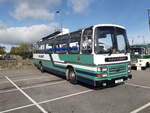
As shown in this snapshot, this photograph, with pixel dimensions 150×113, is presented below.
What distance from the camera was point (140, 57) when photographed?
13625mm

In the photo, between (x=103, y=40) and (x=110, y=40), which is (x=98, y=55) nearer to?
(x=103, y=40)

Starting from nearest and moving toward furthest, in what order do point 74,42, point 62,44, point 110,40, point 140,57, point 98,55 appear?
point 98,55 < point 110,40 < point 74,42 < point 62,44 < point 140,57

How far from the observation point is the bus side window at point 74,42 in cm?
718

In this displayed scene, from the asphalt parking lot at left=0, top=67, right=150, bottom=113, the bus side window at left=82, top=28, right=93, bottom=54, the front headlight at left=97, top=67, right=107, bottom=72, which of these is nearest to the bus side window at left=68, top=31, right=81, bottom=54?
the bus side window at left=82, top=28, right=93, bottom=54

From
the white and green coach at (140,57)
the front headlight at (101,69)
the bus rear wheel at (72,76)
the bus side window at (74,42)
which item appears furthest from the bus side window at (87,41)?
the white and green coach at (140,57)

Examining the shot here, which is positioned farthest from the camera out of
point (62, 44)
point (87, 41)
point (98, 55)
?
point (62, 44)

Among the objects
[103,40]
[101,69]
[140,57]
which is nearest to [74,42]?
[103,40]

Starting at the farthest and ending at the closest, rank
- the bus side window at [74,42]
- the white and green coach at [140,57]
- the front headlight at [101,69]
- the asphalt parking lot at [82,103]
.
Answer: the white and green coach at [140,57]
the bus side window at [74,42]
the front headlight at [101,69]
the asphalt parking lot at [82,103]

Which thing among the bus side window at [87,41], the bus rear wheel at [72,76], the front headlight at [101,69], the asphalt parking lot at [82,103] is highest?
the bus side window at [87,41]

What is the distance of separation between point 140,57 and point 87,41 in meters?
9.31

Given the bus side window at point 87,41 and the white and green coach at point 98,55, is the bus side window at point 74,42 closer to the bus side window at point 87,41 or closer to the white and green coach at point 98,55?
the white and green coach at point 98,55

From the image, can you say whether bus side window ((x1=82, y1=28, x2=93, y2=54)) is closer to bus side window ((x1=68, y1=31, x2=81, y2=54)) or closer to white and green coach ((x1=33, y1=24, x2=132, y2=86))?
white and green coach ((x1=33, y1=24, x2=132, y2=86))

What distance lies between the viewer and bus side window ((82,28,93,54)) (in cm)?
625

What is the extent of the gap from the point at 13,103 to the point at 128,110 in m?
4.17
